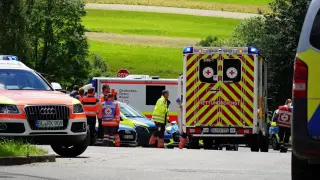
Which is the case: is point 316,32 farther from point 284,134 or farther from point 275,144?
point 275,144

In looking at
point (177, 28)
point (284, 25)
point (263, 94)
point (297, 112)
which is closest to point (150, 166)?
point (297, 112)

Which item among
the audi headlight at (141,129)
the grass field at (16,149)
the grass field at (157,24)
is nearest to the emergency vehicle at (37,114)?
the grass field at (16,149)

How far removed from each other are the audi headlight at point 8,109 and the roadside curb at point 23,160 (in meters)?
0.89

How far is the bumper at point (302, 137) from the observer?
10.1 m

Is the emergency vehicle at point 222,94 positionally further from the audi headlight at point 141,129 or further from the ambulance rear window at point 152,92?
the ambulance rear window at point 152,92

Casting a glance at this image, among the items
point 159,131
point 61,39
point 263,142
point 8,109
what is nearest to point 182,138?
point 159,131

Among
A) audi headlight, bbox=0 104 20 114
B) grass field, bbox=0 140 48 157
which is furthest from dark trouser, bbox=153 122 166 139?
audi headlight, bbox=0 104 20 114

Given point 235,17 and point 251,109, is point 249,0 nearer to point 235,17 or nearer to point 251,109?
point 235,17

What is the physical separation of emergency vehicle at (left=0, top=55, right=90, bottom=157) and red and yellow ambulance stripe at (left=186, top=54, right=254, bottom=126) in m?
9.27

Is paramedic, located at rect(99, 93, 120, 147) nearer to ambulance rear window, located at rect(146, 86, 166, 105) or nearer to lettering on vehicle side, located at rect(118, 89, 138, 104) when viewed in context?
lettering on vehicle side, located at rect(118, 89, 138, 104)

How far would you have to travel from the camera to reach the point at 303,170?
10.7 m

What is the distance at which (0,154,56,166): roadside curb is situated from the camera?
1625 centimetres

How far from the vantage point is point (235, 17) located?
4673 inches

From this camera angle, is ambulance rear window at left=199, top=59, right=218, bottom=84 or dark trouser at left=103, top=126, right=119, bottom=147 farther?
dark trouser at left=103, top=126, right=119, bottom=147
